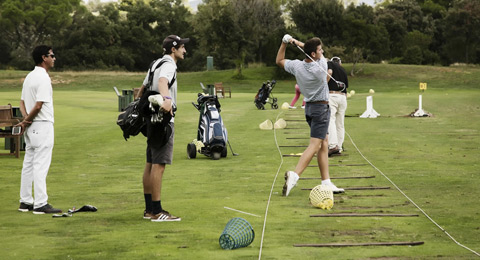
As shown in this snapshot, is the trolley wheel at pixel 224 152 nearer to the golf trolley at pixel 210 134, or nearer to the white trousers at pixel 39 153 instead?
the golf trolley at pixel 210 134

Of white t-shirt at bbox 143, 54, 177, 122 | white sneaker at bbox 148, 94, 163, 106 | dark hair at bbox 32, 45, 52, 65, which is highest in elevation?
dark hair at bbox 32, 45, 52, 65

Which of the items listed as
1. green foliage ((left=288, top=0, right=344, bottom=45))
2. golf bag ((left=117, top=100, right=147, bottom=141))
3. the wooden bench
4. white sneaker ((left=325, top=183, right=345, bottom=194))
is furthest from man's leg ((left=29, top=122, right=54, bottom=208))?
green foliage ((left=288, top=0, right=344, bottom=45))

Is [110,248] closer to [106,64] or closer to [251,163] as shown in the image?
[251,163]

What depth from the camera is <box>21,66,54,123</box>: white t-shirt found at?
10312mm

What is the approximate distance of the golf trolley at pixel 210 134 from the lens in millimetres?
16953

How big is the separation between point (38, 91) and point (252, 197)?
3.62 m

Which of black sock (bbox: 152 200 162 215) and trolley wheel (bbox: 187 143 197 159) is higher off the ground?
black sock (bbox: 152 200 162 215)

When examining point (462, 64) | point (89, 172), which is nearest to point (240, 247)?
point (89, 172)

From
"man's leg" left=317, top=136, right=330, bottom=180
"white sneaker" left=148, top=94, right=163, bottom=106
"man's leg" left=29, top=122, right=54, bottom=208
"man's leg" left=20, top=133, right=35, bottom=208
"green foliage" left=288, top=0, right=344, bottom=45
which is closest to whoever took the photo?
"white sneaker" left=148, top=94, right=163, bottom=106

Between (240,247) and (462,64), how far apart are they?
8706cm

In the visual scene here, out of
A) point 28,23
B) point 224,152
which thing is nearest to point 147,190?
point 224,152

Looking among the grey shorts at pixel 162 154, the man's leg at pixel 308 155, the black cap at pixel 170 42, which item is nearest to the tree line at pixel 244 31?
the man's leg at pixel 308 155

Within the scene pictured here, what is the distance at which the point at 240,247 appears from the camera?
8305mm

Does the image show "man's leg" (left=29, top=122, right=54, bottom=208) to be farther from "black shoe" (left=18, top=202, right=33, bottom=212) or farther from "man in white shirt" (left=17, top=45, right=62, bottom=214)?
"black shoe" (left=18, top=202, right=33, bottom=212)
